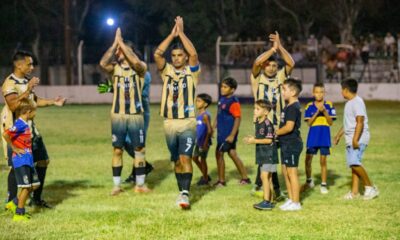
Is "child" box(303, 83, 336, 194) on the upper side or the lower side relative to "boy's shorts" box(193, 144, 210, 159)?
upper

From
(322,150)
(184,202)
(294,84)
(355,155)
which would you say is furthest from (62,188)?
(355,155)

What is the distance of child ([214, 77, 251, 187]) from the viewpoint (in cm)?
1261

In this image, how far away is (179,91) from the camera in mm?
10805

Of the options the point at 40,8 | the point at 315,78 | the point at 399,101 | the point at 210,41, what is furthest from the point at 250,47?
the point at 40,8

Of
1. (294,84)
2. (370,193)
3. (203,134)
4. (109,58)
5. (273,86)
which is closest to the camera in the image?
(294,84)

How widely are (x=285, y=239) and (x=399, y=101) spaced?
90.7ft

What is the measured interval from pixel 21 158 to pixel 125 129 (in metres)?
2.35

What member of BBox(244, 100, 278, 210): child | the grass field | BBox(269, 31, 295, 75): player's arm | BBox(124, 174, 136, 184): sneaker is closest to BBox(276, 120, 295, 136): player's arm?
BBox(244, 100, 278, 210): child

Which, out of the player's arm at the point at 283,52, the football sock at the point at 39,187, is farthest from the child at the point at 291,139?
the football sock at the point at 39,187

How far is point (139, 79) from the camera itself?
39.3 feet

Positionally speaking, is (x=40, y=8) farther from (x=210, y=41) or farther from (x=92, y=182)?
(x=92, y=182)

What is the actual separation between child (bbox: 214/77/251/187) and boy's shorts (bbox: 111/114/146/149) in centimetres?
147

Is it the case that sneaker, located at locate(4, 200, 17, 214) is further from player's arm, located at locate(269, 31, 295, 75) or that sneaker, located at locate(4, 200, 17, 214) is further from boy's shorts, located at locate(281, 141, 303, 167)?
player's arm, located at locate(269, 31, 295, 75)

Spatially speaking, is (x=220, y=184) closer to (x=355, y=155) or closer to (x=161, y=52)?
(x=355, y=155)
